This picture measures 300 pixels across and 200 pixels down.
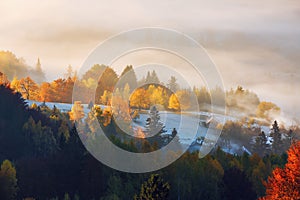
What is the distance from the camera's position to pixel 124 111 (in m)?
174

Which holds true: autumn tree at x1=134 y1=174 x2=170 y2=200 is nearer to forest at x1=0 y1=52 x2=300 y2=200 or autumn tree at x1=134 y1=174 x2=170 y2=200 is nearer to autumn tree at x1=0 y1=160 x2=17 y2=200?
forest at x1=0 y1=52 x2=300 y2=200

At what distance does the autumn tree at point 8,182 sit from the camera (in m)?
89.9

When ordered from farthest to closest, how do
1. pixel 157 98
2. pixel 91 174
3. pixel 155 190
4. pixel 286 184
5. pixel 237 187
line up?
pixel 157 98 < pixel 237 187 < pixel 91 174 < pixel 286 184 < pixel 155 190

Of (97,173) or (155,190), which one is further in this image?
(97,173)

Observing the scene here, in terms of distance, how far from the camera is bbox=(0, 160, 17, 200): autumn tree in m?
89.9

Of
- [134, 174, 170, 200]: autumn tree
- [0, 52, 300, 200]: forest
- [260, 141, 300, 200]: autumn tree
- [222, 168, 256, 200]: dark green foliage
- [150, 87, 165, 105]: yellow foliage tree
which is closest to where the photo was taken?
[134, 174, 170, 200]: autumn tree

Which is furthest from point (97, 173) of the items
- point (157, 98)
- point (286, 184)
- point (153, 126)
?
point (157, 98)

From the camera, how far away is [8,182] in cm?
9225

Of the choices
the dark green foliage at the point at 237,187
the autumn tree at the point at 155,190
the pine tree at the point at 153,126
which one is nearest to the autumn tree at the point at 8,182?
the autumn tree at the point at 155,190

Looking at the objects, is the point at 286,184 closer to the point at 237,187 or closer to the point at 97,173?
the point at 237,187

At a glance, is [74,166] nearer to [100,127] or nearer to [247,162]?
[247,162]

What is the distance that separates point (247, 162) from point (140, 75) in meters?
67.3

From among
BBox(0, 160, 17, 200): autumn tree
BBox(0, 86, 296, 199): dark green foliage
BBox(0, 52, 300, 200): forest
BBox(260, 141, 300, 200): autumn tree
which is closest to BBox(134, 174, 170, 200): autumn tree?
BBox(0, 52, 300, 200): forest

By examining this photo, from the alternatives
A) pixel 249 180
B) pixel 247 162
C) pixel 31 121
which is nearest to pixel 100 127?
pixel 31 121
